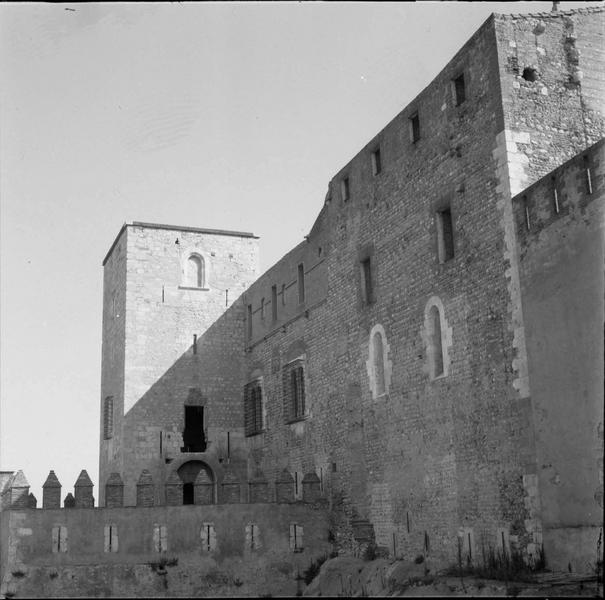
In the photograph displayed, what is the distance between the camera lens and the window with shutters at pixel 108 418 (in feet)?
93.9

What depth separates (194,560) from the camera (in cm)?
2064

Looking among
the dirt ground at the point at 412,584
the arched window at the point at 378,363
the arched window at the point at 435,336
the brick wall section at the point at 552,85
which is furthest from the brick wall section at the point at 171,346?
the brick wall section at the point at 552,85

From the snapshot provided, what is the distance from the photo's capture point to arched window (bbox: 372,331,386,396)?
1981cm

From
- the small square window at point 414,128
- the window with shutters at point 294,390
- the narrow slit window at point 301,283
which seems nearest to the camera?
the small square window at point 414,128

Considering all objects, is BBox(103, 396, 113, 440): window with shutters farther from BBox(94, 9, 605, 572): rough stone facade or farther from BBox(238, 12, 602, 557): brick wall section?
BBox(238, 12, 602, 557): brick wall section

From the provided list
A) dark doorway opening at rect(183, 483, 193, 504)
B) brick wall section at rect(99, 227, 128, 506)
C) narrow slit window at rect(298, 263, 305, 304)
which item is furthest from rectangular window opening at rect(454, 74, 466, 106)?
dark doorway opening at rect(183, 483, 193, 504)

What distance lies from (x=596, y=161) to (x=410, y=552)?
8787mm

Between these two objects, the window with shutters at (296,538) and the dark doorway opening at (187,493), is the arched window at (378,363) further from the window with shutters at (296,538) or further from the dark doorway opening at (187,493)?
the dark doorway opening at (187,493)

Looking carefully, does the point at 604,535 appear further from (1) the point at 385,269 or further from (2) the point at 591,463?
(1) the point at 385,269

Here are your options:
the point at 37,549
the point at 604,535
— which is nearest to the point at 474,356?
the point at 604,535

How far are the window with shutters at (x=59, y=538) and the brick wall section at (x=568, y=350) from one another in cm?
1122

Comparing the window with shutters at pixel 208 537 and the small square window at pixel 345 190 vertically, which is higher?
the small square window at pixel 345 190

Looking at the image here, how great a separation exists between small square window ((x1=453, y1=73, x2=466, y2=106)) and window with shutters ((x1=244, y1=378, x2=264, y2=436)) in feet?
40.7

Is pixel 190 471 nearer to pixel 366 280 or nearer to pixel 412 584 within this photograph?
pixel 366 280
